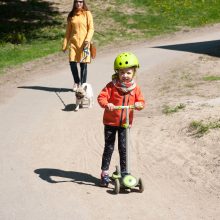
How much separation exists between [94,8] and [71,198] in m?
23.0

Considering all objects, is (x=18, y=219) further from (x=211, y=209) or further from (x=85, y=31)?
(x=85, y=31)

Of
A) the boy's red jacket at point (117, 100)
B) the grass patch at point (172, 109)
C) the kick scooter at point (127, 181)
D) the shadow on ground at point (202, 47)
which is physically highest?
the boy's red jacket at point (117, 100)

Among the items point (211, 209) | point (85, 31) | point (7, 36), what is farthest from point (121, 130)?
point (7, 36)

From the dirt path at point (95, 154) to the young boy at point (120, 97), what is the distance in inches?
31.2

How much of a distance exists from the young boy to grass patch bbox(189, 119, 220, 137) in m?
2.43

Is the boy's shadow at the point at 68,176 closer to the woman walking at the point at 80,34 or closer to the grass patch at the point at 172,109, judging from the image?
the grass patch at the point at 172,109

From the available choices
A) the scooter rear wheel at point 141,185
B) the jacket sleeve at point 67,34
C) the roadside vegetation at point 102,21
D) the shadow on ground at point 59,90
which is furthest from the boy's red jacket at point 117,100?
the roadside vegetation at point 102,21

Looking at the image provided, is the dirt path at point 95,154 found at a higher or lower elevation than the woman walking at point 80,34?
lower

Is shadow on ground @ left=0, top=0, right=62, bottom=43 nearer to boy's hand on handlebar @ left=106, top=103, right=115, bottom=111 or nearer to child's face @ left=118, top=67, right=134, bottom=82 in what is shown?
child's face @ left=118, top=67, right=134, bottom=82

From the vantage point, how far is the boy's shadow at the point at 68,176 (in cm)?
832

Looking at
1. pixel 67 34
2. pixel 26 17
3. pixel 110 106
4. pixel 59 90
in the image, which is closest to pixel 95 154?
pixel 110 106

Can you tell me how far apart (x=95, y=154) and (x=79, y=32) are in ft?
15.7

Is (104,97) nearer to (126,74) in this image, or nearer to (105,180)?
(126,74)

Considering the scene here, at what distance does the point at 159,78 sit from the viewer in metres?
16.2
